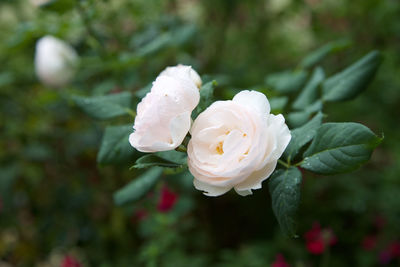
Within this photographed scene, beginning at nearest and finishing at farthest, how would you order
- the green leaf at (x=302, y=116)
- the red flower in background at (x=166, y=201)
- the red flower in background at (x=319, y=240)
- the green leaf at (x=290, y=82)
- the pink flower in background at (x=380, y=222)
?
1. the green leaf at (x=302, y=116)
2. the green leaf at (x=290, y=82)
3. the red flower in background at (x=319, y=240)
4. the red flower in background at (x=166, y=201)
5. the pink flower in background at (x=380, y=222)

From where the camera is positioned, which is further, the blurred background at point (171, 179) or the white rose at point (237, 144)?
the blurred background at point (171, 179)

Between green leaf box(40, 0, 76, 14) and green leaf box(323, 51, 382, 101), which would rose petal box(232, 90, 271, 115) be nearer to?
green leaf box(323, 51, 382, 101)

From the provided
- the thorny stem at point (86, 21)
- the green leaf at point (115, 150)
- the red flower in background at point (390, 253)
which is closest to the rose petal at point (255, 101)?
the green leaf at point (115, 150)

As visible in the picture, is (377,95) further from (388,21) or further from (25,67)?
(25,67)

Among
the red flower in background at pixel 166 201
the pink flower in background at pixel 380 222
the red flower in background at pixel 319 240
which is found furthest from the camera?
the pink flower in background at pixel 380 222

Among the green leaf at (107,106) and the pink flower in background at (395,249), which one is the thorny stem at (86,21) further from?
the pink flower in background at (395,249)

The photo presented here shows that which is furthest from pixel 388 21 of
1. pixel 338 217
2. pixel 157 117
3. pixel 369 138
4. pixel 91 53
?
pixel 157 117

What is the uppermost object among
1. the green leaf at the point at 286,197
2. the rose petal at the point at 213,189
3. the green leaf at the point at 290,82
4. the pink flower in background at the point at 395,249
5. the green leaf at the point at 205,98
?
the green leaf at the point at 205,98

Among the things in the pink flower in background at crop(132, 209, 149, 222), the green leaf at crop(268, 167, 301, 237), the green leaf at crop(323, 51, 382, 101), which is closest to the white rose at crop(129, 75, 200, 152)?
the green leaf at crop(268, 167, 301, 237)
